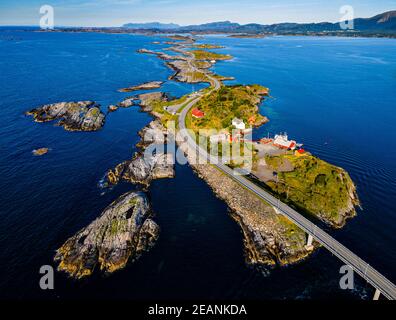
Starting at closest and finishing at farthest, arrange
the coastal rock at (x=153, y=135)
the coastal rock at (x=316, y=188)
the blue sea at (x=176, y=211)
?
the blue sea at (x=176, y=211)
the coastal rock at (x=316, y=188)
the coastal rock at (x=153, y=135)

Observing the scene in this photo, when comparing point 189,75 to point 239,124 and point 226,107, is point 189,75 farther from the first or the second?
point 239,124

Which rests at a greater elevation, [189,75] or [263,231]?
[189,75]

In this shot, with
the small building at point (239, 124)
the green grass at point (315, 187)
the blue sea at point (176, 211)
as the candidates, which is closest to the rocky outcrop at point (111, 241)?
the blue sea at point (176, 211)

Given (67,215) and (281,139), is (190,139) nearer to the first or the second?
(281,139)

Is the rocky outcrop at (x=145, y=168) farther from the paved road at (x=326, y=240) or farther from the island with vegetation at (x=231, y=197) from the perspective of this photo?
the paved road at (x=326, y=240)

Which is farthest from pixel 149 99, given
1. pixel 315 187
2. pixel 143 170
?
pixel 315 187

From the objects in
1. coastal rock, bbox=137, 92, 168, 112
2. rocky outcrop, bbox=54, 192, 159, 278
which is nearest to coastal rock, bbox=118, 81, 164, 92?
coastal rock, bbox=137, 92, 168, 112

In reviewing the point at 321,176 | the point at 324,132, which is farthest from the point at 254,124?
the point at 321,176
